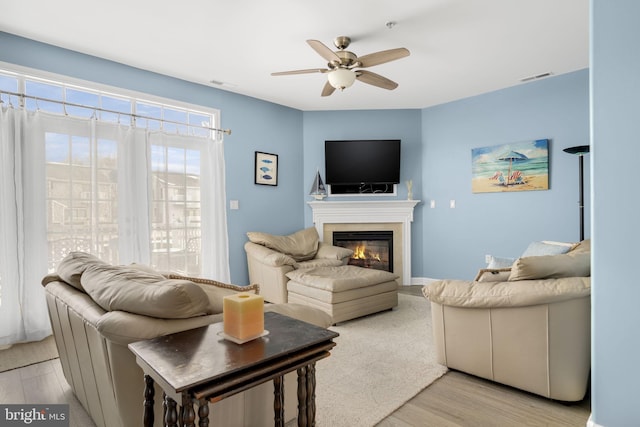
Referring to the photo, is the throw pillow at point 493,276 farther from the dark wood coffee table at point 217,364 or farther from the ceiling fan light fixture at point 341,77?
the ceiling fan light fixture at point 341,77

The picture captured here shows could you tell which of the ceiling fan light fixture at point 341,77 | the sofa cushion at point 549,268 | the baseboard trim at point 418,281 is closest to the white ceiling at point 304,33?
the ceiling fan light fixture at point 341,77

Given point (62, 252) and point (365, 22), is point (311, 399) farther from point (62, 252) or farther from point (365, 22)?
point (62, 252)

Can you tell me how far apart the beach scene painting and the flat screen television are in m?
1.11

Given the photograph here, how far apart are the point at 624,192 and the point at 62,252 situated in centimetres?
411

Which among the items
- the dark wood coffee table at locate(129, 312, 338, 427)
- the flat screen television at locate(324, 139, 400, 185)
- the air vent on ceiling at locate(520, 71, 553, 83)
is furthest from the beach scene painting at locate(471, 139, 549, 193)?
the dark wood coffee table at locate(129, 312, 338, 427)

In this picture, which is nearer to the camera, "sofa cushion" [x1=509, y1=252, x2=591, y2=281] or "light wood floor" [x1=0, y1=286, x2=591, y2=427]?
"light wood floor" [x1=0, y1=286, x2=591, y2=427]

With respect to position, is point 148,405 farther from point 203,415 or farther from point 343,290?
point 343,290

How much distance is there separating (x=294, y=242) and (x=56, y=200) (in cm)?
270

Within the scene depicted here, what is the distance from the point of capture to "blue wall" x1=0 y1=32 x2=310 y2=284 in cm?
334

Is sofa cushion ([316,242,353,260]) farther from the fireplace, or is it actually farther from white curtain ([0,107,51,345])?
white curtain ([0,107,51,345])

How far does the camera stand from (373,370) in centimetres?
252

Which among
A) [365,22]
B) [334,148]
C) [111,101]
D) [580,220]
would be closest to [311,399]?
[365,22]

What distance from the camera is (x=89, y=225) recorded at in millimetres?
3420

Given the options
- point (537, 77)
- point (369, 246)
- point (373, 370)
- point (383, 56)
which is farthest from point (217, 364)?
point (537, 77)
